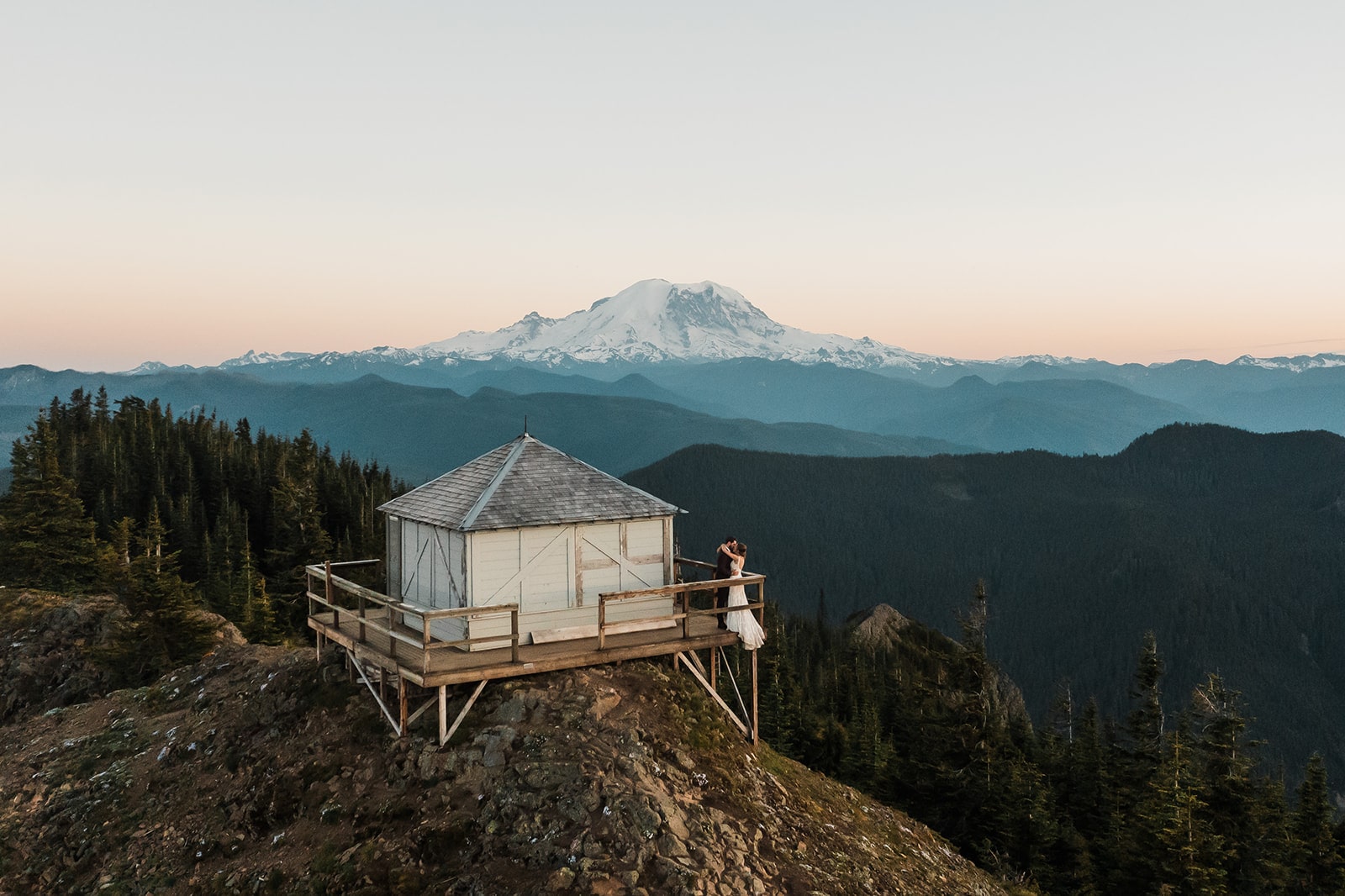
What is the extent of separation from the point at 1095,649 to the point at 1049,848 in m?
167

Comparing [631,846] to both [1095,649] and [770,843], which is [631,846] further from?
[1095,649]

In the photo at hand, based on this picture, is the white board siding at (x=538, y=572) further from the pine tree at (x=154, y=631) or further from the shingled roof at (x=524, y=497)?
the pine tree at (x=154, y=631)

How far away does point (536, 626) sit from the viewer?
71.0 ft

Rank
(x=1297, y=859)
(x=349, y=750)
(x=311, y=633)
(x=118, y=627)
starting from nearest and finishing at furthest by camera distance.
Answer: (x=349, y=750) → (x=1297, y=859) → (x=118, y=627) → (x=311, y=633)

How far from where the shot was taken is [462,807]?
Answer: 17.3m

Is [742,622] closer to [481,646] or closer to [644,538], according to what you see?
[644,538]

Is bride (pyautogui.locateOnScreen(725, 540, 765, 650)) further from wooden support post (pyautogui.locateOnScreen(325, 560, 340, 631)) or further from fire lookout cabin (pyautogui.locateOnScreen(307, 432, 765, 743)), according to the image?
wooden support post (pyautogui.locateOnScreen(325, 560, 340, 631))

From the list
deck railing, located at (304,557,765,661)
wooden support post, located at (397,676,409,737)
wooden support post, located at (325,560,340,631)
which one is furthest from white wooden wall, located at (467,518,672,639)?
wooden support post, located at (325,560,340,631)

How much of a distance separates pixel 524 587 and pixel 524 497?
2286 mm

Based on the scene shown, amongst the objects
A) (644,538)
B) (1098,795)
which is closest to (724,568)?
(644,538)

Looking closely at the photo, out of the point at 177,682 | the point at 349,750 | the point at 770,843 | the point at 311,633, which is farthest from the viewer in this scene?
the point at 311,633

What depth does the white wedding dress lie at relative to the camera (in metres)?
22.6

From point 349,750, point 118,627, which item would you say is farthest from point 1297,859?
point 118,627

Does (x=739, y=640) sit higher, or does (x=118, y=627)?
(x=739, y=640)
